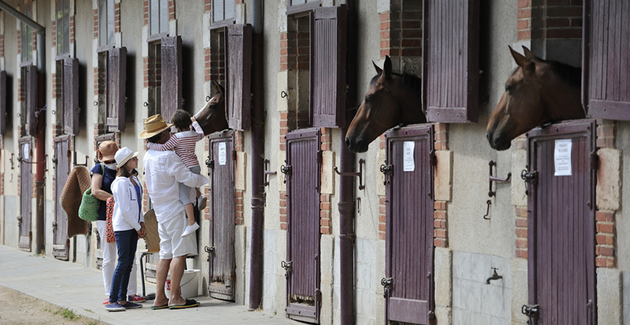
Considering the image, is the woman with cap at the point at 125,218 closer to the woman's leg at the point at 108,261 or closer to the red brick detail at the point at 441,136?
the woman's leg at the point at 108,261

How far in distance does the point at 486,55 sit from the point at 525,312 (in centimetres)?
193

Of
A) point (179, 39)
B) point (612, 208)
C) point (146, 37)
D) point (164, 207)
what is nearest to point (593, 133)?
point (612, 208)

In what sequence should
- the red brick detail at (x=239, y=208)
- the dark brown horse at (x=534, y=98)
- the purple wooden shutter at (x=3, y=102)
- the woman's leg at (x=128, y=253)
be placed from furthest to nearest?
1. the purple wooden shutter at (x=3, y=102)
2. the red brick detail at (x=239, y=208)
3. the woman's leg at (x=128, y=253)
4. the dark brown horse at (x=534, y=98)

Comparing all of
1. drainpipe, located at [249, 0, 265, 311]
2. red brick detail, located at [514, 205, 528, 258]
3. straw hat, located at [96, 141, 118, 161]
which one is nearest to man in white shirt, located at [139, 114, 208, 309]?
drainpipe, located at [249, 0, 265, 311]

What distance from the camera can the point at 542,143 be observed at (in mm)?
6348

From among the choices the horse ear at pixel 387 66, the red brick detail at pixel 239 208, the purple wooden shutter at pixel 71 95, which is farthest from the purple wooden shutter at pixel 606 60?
the purple wooden shutter at pixel 71 95

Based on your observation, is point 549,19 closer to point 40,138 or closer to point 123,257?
point 123,257

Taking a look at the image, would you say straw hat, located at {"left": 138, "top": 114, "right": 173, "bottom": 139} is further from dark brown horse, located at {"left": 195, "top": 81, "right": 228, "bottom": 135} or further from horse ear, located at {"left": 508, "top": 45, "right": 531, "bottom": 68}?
horse ear, located at {"left": 508, "top": 45, "right": 531, "bottom": 68}

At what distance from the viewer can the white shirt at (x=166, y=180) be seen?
366 inches

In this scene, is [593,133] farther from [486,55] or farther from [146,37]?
[146,37]

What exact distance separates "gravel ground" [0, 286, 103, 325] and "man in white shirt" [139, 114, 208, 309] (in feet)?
3.17

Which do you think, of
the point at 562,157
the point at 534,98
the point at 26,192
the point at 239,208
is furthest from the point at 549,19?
the point at 26,192

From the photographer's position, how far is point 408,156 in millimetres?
7652

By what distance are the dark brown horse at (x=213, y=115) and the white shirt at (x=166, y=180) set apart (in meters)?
1.17
